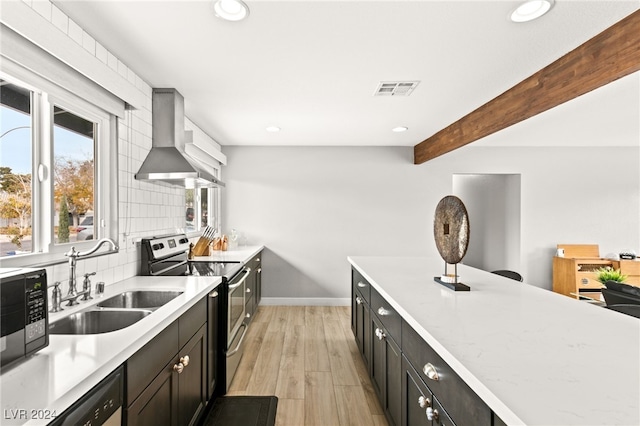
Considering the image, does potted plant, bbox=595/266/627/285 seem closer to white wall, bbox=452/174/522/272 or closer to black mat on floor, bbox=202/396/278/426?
white wall, bbox=452/174/522/272

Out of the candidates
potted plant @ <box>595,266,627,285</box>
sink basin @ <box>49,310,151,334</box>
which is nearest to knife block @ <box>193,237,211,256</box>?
sink basin @ <box>49,310,151,334</box>

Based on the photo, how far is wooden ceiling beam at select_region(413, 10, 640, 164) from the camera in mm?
1765

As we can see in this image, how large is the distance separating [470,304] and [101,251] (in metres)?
2.18

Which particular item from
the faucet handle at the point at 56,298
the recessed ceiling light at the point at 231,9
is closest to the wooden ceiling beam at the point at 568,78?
the recessed ceiling light at the point at 231,9

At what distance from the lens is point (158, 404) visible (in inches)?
58.0

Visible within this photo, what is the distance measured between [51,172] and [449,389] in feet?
6.93

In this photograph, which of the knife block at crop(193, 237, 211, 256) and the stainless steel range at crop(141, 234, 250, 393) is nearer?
the stainless steel range at crop(141, 234, 250, 393)

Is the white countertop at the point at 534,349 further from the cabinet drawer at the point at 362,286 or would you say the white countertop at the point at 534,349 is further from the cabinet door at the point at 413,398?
the cabinet drawer at the point at 362,286

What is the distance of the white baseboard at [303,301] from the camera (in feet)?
17.2

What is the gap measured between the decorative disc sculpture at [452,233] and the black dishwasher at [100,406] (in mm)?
1641

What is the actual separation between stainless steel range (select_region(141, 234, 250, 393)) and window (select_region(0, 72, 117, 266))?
0.39 m

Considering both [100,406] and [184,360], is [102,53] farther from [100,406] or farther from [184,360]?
[100,406]

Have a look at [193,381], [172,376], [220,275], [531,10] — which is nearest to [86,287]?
[172,376]

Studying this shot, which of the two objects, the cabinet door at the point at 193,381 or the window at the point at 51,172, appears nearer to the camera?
the window at the point at 51,172
